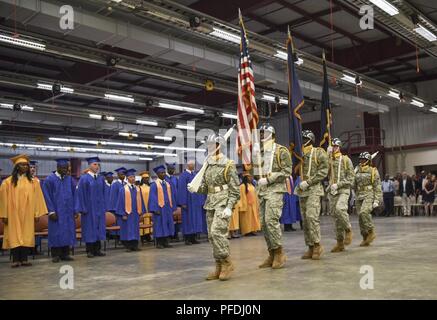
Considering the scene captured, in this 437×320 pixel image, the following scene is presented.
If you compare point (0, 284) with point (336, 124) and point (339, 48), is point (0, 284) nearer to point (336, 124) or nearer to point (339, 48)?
point (339, 48)

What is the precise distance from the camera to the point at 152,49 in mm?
12555

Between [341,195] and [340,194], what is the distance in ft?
0.12

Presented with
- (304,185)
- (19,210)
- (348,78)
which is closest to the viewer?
(304,185)

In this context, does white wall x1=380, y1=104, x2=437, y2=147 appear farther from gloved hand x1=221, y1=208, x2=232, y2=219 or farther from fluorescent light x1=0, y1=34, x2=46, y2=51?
gloved hand x1=221, y1=208, x2=232, y2=219

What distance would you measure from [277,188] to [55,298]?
343 cm

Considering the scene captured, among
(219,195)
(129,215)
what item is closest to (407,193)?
(129,215)

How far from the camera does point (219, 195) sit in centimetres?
623

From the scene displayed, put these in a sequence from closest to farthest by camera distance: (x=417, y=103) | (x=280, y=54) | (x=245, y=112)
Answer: (x=245, y=112)
(x=280, y=54)
(x=417, y=103)

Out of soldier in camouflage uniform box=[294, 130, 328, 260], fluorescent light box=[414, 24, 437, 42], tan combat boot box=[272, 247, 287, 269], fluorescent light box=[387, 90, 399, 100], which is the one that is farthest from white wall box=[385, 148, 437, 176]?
tan combat boot box=[272, 247, 287, 269]

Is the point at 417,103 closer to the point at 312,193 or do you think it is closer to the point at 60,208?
the point at 312,193

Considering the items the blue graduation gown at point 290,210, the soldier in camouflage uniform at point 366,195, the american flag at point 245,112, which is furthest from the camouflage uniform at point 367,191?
the blue graduation gown at point 290,210

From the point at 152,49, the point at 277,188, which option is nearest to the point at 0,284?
the point at 277,188

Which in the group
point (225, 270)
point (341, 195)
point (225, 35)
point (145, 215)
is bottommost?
point (225, 270)
